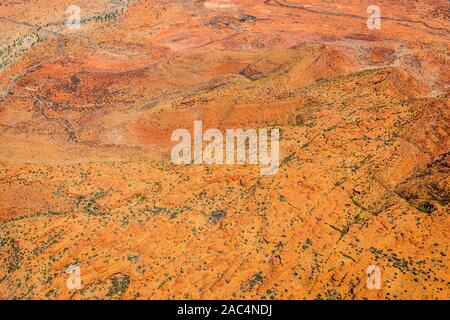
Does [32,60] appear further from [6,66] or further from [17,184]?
[17,184]

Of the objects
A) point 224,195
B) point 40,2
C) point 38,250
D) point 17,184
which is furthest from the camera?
point 40,2

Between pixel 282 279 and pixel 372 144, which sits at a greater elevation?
pixel 372 144

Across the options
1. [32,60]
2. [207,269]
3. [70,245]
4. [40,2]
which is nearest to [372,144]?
[207,269]

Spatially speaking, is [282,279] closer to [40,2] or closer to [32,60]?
[32,60]

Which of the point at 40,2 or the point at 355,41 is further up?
the point at 40,2
